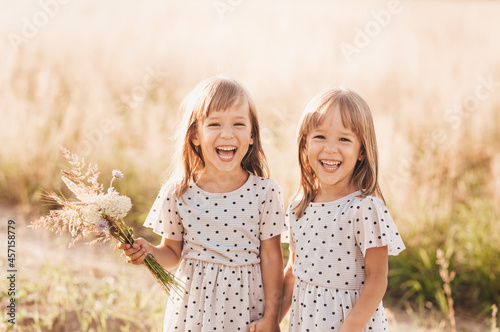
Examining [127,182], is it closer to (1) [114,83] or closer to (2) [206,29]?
(1) [114,83]

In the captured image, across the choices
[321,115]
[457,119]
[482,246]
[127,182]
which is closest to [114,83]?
[127,182]

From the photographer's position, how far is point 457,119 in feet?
20.2

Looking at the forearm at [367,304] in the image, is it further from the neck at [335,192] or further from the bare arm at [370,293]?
the neck at [335,192]

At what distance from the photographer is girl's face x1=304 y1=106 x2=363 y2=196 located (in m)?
2.27

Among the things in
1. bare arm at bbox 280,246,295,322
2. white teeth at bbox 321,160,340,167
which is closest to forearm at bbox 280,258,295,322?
bare arm at bbox 280,246,295,322

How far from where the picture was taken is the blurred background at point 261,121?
417 cm

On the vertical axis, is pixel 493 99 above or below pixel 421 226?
above

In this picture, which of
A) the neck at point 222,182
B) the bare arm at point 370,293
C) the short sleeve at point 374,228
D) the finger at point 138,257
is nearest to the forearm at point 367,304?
the bare arm at point 370,293

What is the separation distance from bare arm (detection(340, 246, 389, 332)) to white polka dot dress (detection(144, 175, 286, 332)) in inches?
18.2

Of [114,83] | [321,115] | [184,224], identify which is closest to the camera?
[321,115]

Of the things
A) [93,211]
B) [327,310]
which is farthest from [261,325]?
[93,211]

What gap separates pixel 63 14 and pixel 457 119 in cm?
793

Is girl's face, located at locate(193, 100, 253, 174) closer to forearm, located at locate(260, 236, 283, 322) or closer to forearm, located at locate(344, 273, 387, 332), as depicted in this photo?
forearm, located at locate(260, 236, 283, 322)

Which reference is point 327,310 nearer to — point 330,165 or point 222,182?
point 330,165
